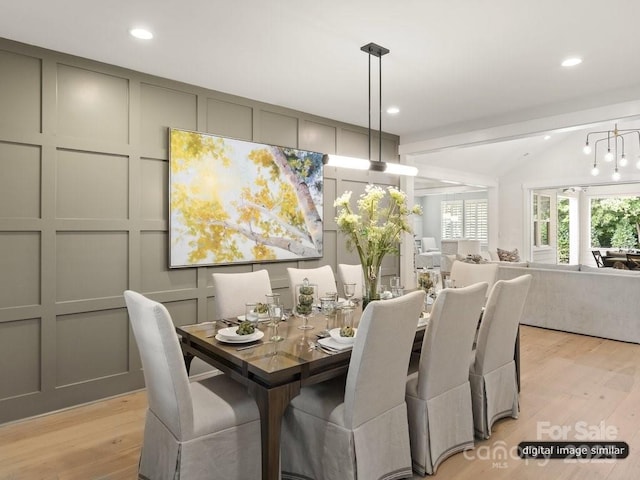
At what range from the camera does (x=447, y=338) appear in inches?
86.8

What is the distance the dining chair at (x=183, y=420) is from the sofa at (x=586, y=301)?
4464mm

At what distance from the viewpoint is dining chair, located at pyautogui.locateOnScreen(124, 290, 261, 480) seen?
1.73 meters

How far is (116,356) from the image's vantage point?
326cm

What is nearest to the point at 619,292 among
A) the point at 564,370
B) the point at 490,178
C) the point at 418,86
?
the point at 564,370

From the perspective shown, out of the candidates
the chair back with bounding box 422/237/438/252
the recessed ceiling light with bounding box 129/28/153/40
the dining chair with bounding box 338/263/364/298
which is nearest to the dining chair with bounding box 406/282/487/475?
the dining chair with bounding box 338/263/364/298

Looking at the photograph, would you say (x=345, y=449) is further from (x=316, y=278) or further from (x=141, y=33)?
(x=141, y=33)

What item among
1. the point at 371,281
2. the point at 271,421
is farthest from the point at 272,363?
the point at 371,281

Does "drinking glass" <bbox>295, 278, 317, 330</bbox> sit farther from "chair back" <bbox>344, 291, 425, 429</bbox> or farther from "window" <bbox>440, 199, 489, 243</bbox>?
"window" <bbox>440, 199, 489, 243</bbox>

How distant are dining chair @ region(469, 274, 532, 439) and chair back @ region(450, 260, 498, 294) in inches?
31.1

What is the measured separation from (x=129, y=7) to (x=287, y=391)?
2281mm

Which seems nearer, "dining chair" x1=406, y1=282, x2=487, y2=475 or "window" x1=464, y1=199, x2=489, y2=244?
"dining chair" x1=406, y1=282, x2=487, y2=475

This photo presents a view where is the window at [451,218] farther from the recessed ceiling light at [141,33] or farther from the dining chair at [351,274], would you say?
the recessed ceiling light at [141,33]

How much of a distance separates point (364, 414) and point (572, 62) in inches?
118

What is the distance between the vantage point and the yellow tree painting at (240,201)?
3535mm
